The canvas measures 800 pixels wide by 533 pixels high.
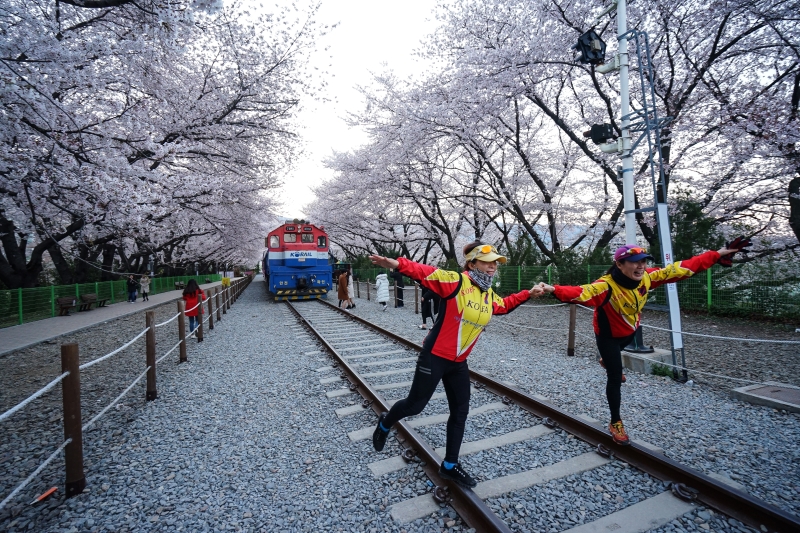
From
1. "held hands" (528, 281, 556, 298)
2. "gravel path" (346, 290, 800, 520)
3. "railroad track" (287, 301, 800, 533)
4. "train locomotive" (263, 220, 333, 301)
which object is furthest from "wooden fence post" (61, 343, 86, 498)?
"train locomotive" (263, 220, 333, 301)

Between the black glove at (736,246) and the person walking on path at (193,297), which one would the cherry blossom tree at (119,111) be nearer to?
the person walking on path at (193,297)

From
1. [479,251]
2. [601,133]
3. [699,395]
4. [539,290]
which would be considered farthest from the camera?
[601,133]

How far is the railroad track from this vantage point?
7.95ft

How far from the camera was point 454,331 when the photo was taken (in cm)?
268

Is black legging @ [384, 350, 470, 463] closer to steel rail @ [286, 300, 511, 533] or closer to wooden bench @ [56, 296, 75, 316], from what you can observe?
steel rail @ [286, 300, 511, 533]

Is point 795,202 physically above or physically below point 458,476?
above

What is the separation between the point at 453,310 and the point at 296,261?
14660 mm

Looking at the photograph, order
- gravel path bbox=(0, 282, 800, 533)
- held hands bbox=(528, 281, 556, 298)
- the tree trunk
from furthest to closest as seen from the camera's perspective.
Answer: the tree trunk → held hands bbox=(528, 281, 556, 298) → gravel path bbox=(0, 282, 800, 533)

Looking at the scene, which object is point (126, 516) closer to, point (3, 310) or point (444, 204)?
point (3, 310)

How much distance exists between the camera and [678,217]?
407 inches

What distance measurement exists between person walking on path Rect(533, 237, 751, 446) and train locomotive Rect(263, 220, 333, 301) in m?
14.5

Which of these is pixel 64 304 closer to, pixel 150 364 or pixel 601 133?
pixel 150 364

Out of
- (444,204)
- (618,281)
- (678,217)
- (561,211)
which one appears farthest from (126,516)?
(444,204)

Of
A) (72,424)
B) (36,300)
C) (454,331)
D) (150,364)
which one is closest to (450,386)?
(454,331)
